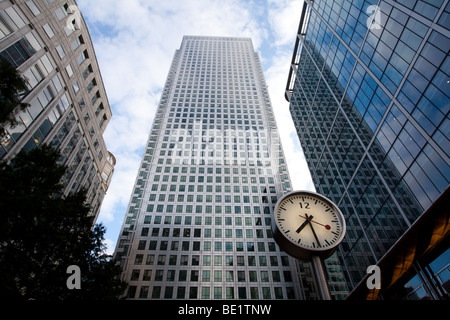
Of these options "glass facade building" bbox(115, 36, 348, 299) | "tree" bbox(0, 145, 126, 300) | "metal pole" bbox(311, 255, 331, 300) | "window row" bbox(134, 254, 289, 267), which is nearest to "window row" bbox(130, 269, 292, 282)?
"glass facade building" bbox(115, 36, 348, 299)

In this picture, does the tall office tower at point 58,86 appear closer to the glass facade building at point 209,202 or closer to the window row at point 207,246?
the window row at point 207,246

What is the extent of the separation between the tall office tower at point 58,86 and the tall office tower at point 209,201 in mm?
13784

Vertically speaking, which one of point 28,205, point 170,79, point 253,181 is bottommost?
point 28,205

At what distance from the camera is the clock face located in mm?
4730

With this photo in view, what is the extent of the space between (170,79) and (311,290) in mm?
80734

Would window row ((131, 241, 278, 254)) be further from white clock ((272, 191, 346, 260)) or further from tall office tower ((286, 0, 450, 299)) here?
white clock ((272, 191, 346, 260))

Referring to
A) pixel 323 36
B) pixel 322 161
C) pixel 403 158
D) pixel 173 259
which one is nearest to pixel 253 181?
pixel 322 161

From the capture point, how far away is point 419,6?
20.1 metres

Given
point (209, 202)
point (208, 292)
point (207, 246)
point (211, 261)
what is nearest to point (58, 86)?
point (209, 202)

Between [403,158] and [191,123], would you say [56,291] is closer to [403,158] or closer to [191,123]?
[403,158]

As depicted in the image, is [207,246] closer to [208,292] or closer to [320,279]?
[208,292]

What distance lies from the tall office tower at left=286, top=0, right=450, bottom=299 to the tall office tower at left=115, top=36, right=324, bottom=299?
15729 mm

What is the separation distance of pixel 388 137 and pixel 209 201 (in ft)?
118

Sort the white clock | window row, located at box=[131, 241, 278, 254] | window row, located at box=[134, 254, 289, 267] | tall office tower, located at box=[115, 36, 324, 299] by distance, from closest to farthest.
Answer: the white clock, tall office tower, located at box=[115, 36, 324, 299], window row, located at box=[134, 254, 289, 267], window row, located at box=[131, 241, 278, 254]
